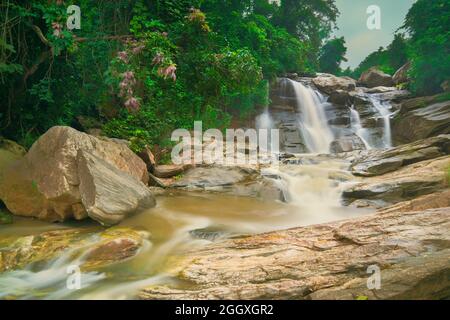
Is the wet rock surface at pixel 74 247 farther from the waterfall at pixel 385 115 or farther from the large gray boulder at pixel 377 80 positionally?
the large gray boulder at pixel 377 80

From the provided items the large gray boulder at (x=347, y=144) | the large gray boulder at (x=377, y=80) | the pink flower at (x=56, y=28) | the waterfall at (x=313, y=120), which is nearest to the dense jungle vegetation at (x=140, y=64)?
the pink flower at (x=56, y=28)

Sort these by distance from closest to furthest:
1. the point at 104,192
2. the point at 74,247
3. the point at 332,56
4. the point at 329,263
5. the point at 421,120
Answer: the point at 329,263 → the point at 74,247 → the point at 104,192 → the point at 421,120 → the point at 332,56

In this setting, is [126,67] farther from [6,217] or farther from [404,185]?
[404,185]

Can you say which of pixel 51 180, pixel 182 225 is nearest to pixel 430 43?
pixel 182 225

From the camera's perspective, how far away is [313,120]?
59.5 feet

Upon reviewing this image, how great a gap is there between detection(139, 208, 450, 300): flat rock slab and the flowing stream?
38 cm

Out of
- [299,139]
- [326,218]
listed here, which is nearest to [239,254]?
[326,218]

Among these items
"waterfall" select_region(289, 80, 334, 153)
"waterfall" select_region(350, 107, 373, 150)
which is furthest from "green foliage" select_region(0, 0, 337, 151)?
"waterfall" select_region(350, 107, 373, 150)

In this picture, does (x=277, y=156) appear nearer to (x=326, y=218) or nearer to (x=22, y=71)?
(x=326, y=218)

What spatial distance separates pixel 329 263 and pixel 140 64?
23.5 feet

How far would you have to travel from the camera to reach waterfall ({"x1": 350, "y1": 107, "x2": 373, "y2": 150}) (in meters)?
16.1

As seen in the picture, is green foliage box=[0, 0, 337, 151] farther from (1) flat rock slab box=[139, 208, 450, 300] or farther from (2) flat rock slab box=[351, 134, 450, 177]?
(2) flat rock slab box=[351, 134, 450, 177]

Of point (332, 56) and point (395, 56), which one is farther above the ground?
point (332, 56)

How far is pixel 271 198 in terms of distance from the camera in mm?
8242
